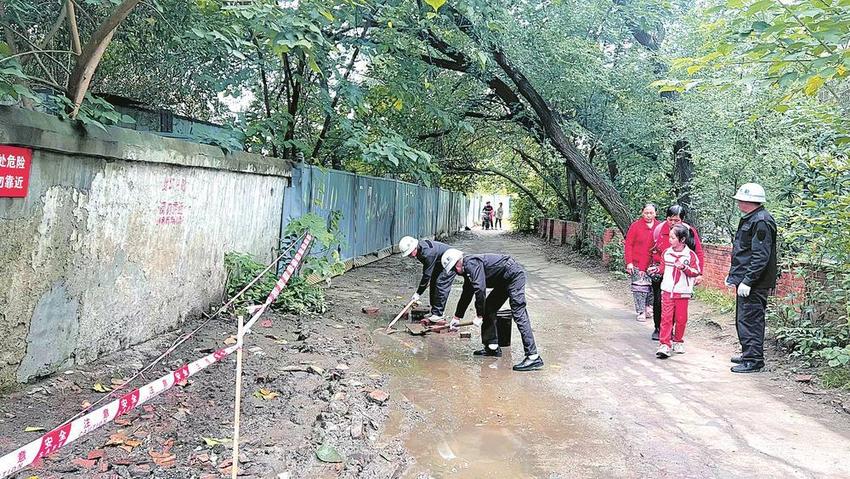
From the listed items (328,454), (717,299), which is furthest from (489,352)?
(717,299)

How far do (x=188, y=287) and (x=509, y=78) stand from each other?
363 inches

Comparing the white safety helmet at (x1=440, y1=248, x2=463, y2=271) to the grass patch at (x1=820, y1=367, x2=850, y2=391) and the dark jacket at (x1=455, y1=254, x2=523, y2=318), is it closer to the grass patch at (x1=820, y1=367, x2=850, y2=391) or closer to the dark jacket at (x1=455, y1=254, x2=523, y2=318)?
the dark jacket at (x1=455, y1=254, x2=523, y2=318)

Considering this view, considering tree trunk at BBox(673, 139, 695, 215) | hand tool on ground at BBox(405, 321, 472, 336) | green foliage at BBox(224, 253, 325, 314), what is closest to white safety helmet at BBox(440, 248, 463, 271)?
hand tool on ground at BBox(405, 321, 472, 336)

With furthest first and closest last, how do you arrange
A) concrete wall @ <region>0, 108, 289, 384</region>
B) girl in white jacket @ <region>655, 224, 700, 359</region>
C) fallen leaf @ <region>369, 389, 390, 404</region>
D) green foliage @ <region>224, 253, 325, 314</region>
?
green foliage @ <region>224, 253, 325, 314</region> < girl in white jacket @ <region>655, 224, 700, 359</region> < fallen leaf @ <region>369, 389, 390, 404</region> < concrete wall @ <region>0, 108, 289, 384</region>

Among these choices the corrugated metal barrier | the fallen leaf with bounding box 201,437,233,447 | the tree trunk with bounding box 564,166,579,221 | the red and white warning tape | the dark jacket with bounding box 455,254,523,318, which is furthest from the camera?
the tree trunk with bounding box 564,166,579,221

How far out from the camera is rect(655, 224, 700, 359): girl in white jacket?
680 centimetres

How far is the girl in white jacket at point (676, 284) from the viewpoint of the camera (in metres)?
6.80

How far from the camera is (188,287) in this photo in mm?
6711

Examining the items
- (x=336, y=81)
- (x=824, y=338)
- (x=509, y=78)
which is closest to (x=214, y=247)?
(x=336, y=81)

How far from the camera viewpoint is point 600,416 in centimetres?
495

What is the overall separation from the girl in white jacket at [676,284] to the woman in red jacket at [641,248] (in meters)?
1.34

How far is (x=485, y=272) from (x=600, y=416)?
7.01 feet

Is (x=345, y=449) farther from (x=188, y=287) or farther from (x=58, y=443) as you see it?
(x=188, y=287)

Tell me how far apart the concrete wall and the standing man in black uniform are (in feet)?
18.9
